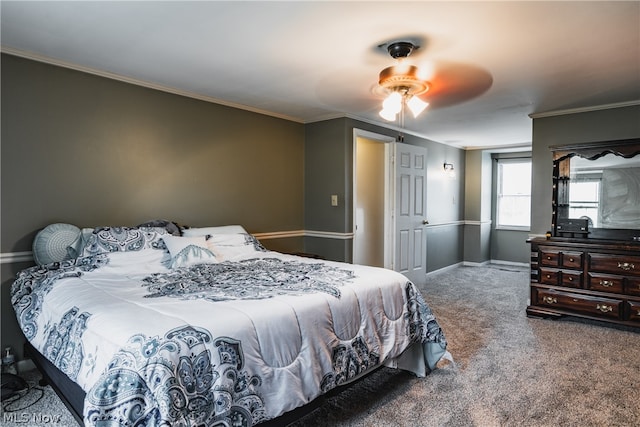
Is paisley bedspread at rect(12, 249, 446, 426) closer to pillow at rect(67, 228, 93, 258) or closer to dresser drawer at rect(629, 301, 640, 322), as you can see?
pillow at rect(67, 228, 93, 258)

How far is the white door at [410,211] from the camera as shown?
498 cm

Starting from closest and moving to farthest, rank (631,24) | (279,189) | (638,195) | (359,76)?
(631,24) → (359,76) → (638,195) → (279,189)

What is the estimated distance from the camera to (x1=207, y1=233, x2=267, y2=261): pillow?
3.19 meters

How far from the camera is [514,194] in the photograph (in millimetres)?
7230

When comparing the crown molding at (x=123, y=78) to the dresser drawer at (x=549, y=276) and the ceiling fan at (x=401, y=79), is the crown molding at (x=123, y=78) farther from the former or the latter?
the dresser drawer at (x=549, y=276)

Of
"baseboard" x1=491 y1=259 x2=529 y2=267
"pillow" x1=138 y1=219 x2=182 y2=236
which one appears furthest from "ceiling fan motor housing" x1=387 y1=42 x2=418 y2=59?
"baseboard" x1=491 y1=259 x2=529 y2=267

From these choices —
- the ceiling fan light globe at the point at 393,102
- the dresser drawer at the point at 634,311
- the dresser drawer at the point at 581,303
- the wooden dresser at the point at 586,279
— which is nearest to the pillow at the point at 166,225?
the ceiling fan light globe at the point at 393,102

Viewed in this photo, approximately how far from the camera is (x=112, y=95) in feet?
10.4

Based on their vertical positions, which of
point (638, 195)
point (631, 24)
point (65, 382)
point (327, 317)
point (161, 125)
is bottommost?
point (65, 382)

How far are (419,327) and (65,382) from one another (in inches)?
80.1

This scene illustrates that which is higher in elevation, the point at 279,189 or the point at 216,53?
the point at 216,53

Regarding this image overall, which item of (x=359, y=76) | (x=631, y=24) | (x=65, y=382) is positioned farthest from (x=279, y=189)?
(x=631, y=24)

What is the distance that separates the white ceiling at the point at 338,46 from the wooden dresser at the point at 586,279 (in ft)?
4.77

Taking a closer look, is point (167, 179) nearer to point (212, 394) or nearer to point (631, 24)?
point (212, 394)
